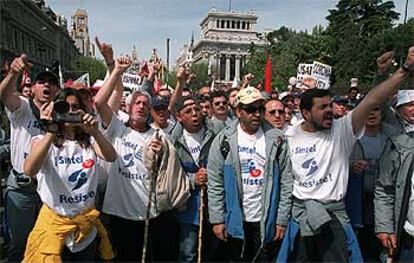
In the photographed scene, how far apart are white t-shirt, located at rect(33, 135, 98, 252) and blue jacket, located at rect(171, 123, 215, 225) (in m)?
1.22

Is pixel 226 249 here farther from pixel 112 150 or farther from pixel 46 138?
pixel 46 138

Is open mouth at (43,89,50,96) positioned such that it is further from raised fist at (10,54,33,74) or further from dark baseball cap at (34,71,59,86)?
raised fist at (10,54,33,74)

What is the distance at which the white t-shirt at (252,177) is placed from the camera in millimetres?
4582

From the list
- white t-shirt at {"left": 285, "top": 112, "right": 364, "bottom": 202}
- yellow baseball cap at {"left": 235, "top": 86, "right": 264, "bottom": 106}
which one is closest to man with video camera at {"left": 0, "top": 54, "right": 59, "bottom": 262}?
yellow baseball cap at {"left": 235, "top": 86, "right": 264, "bottom": 106}

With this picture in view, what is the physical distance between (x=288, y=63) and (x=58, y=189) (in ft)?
164

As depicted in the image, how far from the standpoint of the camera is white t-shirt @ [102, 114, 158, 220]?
15.1 ft

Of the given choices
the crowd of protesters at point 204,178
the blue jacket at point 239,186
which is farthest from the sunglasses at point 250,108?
the blue jacket at point 239,186

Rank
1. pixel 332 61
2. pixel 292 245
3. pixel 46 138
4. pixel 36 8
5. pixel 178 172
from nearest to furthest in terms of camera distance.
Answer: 1. pixel 46 138
2. pixel 292 245
3. pixel 178 172
4. pixel 332 61
5. pixel 36 8

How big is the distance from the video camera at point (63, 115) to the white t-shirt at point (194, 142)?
1485 mm

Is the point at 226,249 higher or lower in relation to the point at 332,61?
lower

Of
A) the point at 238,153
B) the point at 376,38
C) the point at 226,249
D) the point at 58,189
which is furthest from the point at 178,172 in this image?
the point at 376,38

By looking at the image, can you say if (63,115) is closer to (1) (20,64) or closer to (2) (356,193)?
(1) (20,64)

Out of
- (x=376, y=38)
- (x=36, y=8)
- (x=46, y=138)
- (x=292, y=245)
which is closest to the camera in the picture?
(x=46, y=138)

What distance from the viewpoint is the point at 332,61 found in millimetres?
53188
